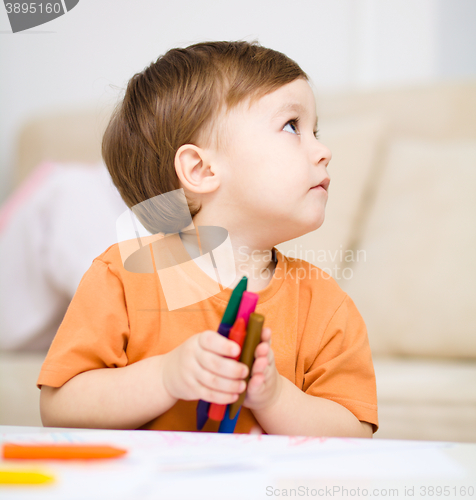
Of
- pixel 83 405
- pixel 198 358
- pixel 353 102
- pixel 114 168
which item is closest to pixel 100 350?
pixel 83 405

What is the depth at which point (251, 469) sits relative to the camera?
11.5 inches

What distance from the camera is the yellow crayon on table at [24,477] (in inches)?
10.5

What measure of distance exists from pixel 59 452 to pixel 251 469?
0.13m

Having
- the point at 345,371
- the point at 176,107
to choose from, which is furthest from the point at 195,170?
the point at 345,371

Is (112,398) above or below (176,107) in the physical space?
below

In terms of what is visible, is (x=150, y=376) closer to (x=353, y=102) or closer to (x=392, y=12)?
(x=353, y=102)

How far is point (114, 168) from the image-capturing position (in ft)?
2.13

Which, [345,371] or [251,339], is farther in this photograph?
[345,371]


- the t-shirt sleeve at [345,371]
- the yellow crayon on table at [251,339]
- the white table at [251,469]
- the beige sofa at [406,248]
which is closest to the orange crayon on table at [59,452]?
the white table at [251,469]

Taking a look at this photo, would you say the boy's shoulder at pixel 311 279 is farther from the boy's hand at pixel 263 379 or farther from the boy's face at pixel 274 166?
the boy's hand at pixel 263 379

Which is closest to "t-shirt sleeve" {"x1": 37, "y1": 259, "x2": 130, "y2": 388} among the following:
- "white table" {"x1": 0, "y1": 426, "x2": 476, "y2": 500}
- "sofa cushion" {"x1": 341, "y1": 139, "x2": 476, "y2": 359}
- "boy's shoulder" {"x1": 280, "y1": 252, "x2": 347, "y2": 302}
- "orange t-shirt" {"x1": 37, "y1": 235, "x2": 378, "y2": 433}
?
"orange t-shirt" {"x1": 37, "y1": 235, "x2": 378, "y2": 433}

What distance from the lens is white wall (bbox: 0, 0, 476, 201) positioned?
3.25 feet
